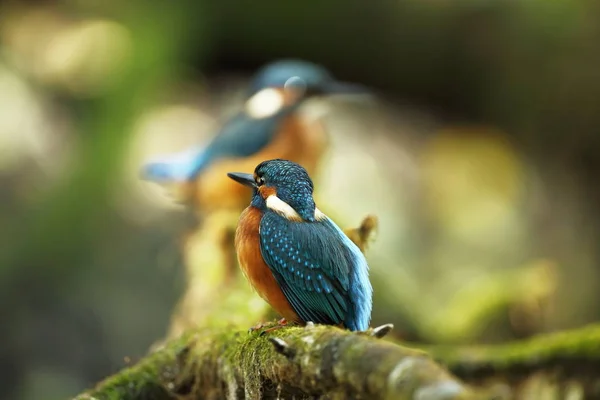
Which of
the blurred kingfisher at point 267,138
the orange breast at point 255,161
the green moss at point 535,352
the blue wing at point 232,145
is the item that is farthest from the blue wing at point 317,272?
the blue wing at point 232,145

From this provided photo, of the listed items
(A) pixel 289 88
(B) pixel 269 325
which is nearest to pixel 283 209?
→ (B) pixel 269 325

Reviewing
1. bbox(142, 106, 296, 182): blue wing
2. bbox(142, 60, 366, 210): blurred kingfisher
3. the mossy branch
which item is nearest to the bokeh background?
bbox(142, 106, 296, 182): blue wing

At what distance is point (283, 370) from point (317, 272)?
0.33 m

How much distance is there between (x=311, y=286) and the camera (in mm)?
2102

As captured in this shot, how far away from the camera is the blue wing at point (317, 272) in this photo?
2.10 meters

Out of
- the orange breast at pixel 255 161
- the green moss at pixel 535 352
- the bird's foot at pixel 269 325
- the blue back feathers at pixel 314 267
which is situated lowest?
the bird's foot at pixel 269 325

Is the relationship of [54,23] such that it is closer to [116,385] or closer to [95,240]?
[95,240]

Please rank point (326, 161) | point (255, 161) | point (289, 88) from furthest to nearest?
point (326, 161) < point (289, 88) < point (255, 161)

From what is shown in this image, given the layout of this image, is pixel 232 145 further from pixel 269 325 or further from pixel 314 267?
pixel 314 267

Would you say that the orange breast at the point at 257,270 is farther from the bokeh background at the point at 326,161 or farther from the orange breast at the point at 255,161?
the bokeh background at the point at 326,161

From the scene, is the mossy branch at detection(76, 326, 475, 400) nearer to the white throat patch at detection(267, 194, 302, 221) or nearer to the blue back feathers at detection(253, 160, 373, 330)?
the blue back feathers at detection(253, 160, 373, 330)

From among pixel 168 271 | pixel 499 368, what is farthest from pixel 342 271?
pixel 168 271

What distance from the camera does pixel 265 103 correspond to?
519 centimetres

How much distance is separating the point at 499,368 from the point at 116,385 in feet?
6.24
